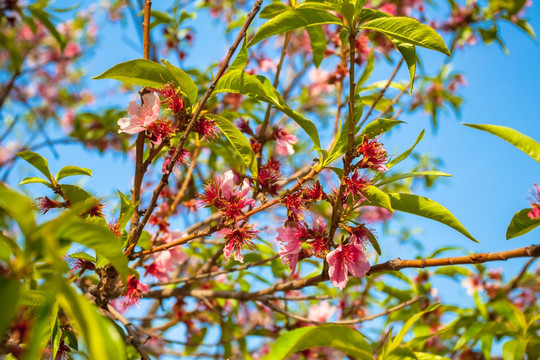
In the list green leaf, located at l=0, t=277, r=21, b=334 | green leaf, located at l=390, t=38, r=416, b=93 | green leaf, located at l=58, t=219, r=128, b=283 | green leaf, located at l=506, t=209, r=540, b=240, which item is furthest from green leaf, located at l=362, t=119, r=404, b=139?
green leaf, located at l=0, t=277, r=21, b=334

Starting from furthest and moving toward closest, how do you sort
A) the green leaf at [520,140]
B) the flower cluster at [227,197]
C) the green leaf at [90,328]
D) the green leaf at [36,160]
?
the flower cluster at [227,197] < the green leaf at [36,160] < the green leaf at [520,140] < the green leaf at [90,328]

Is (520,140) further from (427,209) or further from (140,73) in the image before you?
(140,73)

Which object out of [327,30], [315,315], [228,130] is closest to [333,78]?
[327,30]

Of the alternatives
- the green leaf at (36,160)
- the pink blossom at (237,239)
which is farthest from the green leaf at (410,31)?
the green leaf at (36,160)

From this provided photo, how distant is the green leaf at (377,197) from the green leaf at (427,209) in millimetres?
56

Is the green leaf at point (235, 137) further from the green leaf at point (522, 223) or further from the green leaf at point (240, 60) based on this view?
the green leaf at point (522, 223)

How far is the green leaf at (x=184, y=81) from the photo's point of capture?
1.05 meters

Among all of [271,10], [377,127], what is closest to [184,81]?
[271,10]

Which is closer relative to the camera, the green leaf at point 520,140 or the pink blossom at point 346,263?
the green leaf at point 520,140

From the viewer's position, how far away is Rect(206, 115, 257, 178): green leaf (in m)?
1.16

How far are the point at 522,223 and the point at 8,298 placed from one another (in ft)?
3.30

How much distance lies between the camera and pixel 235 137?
119 cm

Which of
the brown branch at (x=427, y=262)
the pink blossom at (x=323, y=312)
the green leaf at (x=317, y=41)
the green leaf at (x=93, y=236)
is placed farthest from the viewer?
the pink blossom at (x=323, y=312)

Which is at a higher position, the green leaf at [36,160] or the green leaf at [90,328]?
the green leaf at [36,160]
